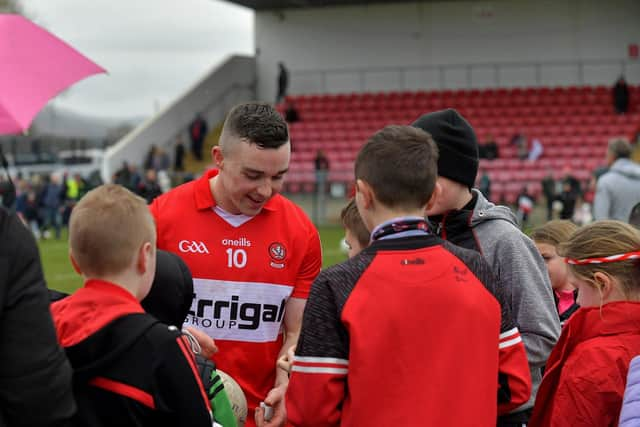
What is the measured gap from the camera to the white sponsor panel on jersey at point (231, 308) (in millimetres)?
3312

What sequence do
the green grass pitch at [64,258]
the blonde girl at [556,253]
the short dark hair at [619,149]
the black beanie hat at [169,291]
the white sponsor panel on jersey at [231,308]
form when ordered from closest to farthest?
the black beanie hat at [169,291], the white sponsor panel on jersey at [231,308], the blonde girl at [556,253], the short dark hair at [619,149], the green grass pitch at [64,258]

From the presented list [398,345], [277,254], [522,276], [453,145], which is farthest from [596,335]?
[277,254]

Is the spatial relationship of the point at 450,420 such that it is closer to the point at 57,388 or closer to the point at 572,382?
the point at 572,382

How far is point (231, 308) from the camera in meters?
3.31

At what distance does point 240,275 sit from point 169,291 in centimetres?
76

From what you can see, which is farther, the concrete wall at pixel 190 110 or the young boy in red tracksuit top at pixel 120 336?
the concrete wall at pixel 190 110

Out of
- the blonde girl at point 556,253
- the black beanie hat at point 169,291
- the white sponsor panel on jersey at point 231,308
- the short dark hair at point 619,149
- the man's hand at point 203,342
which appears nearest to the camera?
the black beanie hat at point 169,291

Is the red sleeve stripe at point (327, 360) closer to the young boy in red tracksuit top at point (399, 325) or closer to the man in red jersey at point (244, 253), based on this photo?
the young boy in red tracksuit top at point (399, 325)

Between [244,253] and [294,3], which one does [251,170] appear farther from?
[294,3]

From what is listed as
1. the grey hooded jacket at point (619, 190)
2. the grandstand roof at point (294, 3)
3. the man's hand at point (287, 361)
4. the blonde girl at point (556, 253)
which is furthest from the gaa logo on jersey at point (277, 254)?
the grandstand roof at point (294, 3)

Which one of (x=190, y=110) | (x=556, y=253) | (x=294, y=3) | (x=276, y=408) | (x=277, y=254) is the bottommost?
(x=276, y=408)

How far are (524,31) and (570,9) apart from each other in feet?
5.71

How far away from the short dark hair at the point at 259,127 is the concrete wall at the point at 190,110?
955 inches

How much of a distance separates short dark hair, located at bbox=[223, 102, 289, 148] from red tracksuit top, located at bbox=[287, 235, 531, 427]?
861mm
